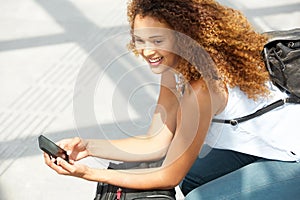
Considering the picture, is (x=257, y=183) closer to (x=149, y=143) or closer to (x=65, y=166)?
(x=149, y=143)

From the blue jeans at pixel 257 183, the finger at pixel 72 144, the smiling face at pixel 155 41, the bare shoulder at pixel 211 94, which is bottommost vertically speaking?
the blue jeans at pixel 257 183

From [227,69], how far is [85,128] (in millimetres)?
424

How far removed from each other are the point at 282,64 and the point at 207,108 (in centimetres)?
25

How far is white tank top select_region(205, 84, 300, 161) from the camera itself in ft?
5.47

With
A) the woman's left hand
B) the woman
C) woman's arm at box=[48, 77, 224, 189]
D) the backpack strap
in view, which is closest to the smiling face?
the woman

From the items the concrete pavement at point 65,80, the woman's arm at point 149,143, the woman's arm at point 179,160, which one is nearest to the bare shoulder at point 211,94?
the woman's arm at point 179,160

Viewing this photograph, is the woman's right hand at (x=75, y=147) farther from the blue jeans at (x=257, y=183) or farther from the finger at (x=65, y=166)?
the blue jeans at (x=257, y=183)

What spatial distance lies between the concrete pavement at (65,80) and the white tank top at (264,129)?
380 millimetres

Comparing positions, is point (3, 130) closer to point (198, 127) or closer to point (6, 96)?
point (6, 96)

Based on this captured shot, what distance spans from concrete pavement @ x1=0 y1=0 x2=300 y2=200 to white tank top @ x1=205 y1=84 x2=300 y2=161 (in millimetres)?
380

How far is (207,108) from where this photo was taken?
1590 millimetres

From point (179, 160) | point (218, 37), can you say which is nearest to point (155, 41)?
point (218, 37)

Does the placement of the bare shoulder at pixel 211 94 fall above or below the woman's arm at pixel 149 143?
above

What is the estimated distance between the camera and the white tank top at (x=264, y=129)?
1.67 m
